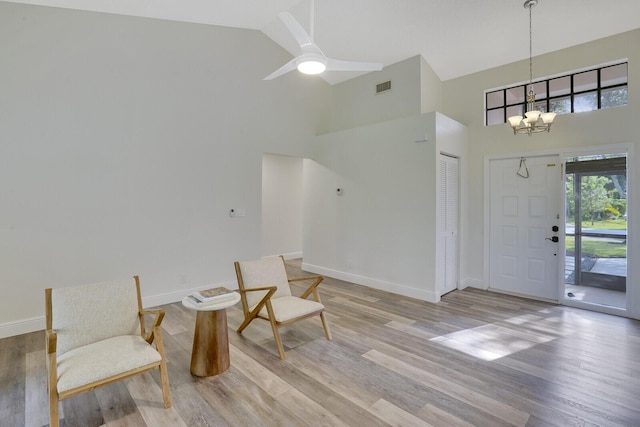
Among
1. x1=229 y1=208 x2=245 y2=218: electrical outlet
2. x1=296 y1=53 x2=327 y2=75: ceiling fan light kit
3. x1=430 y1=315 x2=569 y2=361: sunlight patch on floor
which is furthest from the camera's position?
x1=229 y1=208 x2=245 y2=218: electrical outlet

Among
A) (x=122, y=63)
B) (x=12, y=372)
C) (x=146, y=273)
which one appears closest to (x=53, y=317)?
(x=12, y=372)

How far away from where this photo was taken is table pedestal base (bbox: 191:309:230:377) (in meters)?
2.69

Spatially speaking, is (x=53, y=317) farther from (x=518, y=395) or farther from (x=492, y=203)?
(x=492, y=203)

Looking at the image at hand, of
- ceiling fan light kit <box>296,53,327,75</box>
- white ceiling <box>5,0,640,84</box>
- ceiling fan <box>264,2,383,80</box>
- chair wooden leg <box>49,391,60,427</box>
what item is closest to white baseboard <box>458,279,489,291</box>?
white ceiling <box>5,0,640,84</box>

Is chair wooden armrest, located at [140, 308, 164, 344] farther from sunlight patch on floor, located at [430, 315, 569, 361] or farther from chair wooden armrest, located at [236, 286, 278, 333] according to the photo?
sunlight patch on floor, located at [430, 315, 569, 361]

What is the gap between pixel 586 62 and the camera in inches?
170

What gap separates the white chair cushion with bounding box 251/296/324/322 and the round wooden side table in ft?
1.78

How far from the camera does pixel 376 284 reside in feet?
17.6

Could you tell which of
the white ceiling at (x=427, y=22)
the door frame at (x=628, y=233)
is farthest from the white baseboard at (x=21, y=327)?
the door frame at (x=628, y=233)

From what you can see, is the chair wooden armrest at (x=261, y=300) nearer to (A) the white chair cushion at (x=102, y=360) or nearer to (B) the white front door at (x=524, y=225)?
(A) the white chair cushion at (x=102, y=360)

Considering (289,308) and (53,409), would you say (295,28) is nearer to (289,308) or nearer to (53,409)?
(289,308)

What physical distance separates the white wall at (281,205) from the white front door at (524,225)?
470 centimetres

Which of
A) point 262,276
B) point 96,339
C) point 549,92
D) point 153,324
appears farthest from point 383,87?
point 96,339

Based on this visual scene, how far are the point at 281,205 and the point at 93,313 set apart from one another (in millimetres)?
5781
